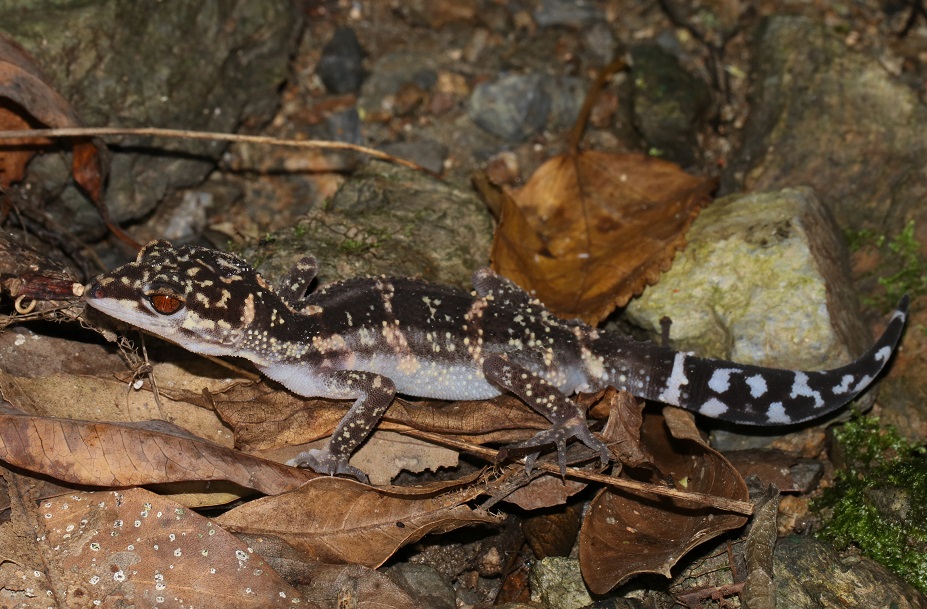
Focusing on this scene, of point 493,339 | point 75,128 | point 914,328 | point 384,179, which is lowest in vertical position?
point 914,328

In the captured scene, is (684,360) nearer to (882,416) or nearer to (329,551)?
(882,416)

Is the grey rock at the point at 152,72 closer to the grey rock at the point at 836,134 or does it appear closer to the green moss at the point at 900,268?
the grey rock at the point at 836,134

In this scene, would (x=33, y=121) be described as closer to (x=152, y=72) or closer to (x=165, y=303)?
(x=152, y=72)

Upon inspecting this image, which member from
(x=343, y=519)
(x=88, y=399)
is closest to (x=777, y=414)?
(x=343, y=519)

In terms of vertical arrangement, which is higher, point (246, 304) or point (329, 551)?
point (246, 304)

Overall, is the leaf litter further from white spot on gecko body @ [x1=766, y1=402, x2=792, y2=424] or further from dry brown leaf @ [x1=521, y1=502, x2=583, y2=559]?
white spot on gecko body @ [x1=766, y1=402, x2=792, y2=424]

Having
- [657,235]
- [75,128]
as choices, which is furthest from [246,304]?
[657,235]
